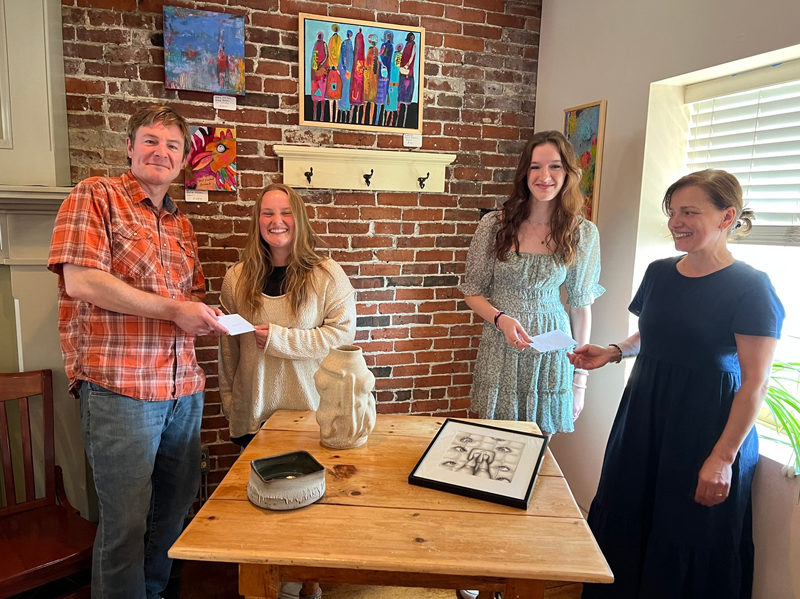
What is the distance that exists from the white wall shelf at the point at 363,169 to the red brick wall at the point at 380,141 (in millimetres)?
59

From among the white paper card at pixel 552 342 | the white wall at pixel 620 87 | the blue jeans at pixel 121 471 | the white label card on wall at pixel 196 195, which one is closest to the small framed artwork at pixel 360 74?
the white label card on wall at pixel 196 195

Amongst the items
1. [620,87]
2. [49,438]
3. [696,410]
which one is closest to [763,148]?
[620,87]

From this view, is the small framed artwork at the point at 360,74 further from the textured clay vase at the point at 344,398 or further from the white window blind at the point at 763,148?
the textured clay vase at the point at 344,398

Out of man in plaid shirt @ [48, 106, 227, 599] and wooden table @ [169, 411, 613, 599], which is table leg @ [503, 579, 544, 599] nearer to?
wooden table @ [169, 411, 613, 599]

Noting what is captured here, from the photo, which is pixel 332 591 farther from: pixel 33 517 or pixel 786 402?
pixel 786 402

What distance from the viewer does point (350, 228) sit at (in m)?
2.66

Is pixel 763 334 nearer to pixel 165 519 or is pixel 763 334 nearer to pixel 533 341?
pixel 533 341

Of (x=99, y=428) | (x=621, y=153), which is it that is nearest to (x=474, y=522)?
(x=99, y=428)

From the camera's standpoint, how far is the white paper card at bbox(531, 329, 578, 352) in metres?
1.69

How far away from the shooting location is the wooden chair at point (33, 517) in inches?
64.8

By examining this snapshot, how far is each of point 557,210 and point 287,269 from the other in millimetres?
1040

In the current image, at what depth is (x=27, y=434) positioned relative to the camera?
1.98 metres

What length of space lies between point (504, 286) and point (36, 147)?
76.3 inches

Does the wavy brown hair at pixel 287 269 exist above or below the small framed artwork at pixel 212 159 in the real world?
below
